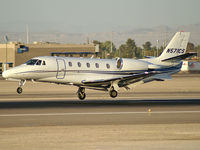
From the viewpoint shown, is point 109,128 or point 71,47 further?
point 71,47

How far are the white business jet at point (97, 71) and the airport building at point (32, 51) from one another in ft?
223

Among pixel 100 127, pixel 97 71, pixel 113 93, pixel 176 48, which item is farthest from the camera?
pixel 176 48

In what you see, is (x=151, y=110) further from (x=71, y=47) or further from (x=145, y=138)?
(x=71, y=47)

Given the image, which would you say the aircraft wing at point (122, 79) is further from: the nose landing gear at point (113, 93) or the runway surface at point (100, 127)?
the runway surface at point (100, 127)

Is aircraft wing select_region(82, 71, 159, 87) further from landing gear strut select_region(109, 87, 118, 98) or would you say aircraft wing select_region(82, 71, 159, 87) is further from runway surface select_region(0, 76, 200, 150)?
runway surface select_region(0, 76, 200, 150)

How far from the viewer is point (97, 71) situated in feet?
100

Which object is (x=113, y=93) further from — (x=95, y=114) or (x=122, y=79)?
(x=95, y=114)

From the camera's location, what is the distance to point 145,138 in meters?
15.0

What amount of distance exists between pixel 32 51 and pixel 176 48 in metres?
71.5

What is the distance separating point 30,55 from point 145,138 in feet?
290

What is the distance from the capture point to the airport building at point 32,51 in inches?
3905

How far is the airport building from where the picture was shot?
99.2 metres

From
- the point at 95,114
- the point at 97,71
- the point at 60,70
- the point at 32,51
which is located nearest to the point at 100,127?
the point at 95,114

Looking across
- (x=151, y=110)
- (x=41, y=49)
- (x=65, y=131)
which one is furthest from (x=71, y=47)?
(x=65, y=131)
